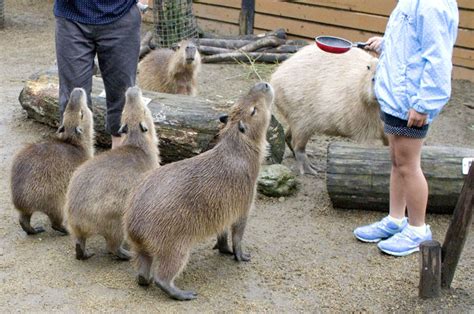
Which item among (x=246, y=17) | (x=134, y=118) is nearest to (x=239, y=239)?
(x=134, y=118)

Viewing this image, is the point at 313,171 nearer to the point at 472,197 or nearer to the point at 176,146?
the point at 176,146

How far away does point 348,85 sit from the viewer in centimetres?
573

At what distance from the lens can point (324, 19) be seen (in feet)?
30.2

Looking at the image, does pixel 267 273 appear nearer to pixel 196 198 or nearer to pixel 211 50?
pixel 196 198

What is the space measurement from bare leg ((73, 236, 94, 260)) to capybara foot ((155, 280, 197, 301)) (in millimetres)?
655

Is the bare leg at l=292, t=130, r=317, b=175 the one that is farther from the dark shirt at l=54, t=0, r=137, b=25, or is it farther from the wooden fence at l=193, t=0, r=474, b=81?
the wooden fence at l=193, t=0, r=474, b=81

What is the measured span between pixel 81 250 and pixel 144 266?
21.6 inches

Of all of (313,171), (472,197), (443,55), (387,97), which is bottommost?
(313,171)

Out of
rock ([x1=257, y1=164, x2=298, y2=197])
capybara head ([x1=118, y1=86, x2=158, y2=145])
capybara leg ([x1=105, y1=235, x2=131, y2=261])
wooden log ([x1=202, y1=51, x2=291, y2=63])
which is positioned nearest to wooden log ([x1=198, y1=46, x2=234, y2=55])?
wooden log ([x1=202, y1=51, x2=291, y2=63])

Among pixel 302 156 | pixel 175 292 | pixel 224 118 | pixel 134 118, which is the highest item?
pixel 224 118

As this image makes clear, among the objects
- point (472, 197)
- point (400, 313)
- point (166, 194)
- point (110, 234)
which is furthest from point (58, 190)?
point (472, 197)

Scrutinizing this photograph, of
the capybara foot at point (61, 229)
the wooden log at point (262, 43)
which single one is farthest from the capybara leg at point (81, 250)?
the wooden log at point (262, 43)

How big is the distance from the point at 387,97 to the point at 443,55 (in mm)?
423

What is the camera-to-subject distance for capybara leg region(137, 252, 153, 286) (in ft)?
12.7
